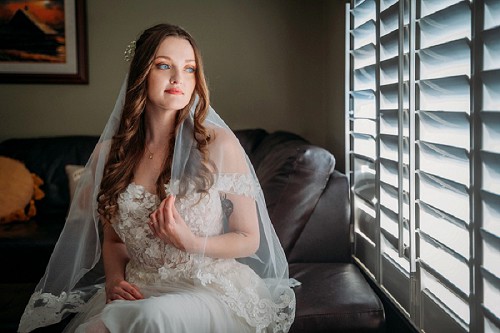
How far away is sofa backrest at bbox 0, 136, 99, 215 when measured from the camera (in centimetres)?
378

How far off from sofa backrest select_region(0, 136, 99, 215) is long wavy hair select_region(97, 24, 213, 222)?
1.88 metres

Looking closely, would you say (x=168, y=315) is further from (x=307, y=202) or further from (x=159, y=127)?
(x=307, y=202)

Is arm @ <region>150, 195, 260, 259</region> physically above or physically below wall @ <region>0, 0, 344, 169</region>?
Answer: below

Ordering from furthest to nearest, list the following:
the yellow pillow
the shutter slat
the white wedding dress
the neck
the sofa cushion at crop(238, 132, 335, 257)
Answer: the yellow pillow
the sofa cushion at crop(238, 132, 335, 257)
the neck
the white wedding dress
the shutter slat

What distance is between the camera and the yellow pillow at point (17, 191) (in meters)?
3.52

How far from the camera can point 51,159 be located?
383 cm

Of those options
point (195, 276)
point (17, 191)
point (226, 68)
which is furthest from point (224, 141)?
point (226, 68)

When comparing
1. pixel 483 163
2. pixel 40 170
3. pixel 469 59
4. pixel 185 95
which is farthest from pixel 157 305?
pixel 40 170

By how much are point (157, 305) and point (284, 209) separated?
3.03 ft

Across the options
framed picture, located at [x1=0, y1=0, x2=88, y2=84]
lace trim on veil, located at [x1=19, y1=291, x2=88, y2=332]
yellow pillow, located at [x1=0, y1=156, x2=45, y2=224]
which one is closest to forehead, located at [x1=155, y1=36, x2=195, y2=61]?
lace trim on veil, located at [x1=19, y1=291, x2=88, y2=332]

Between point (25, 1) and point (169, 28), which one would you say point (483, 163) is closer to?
point (169, 28)

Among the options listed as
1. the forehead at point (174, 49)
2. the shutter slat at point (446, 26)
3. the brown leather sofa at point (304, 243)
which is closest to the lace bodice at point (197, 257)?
the brown leather sofa at point (304, 243)

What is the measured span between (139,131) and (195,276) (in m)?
0.56

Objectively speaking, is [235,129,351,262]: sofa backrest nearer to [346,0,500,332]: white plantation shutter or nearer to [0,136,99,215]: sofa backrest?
[346,0,500,332]: white plantation shutter
